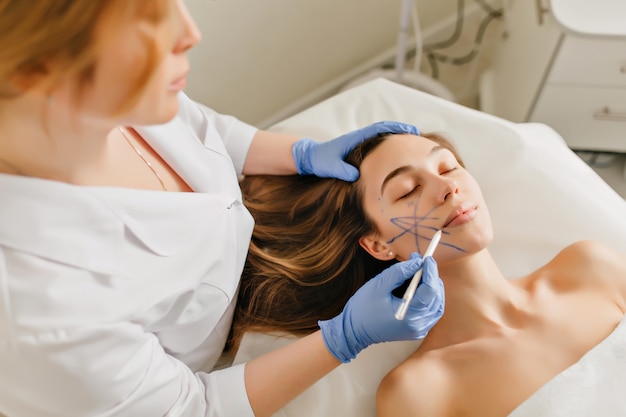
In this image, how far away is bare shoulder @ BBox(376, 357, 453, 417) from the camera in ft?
2.94

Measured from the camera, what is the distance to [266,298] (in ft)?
3.57

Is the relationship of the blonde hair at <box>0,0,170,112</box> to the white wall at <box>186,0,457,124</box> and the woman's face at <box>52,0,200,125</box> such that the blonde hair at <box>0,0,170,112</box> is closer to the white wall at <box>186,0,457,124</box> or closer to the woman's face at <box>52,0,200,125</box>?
the woman's face at <box>52,0,200,125</box>

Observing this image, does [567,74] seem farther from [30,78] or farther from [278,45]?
[30,78]

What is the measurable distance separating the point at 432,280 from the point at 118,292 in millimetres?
478

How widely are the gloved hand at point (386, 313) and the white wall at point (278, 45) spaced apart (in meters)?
0.91

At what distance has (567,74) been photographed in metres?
1.30

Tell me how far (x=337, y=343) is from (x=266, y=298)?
255 millimetres

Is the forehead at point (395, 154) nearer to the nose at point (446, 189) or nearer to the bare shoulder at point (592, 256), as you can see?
the nose at point (446, 189)

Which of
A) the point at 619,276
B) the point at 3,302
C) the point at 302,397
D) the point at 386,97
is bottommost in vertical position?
the point at 302,397

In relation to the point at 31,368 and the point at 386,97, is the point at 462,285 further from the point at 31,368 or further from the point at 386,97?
the point at 31,368

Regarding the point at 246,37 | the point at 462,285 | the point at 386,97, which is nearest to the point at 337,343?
the point at 462,285

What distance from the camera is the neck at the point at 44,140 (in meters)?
0.56

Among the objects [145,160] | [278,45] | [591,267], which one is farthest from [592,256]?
[278,45]

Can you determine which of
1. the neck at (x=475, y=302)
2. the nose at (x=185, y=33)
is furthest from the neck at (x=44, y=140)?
the neck at (x=475, y=302)
